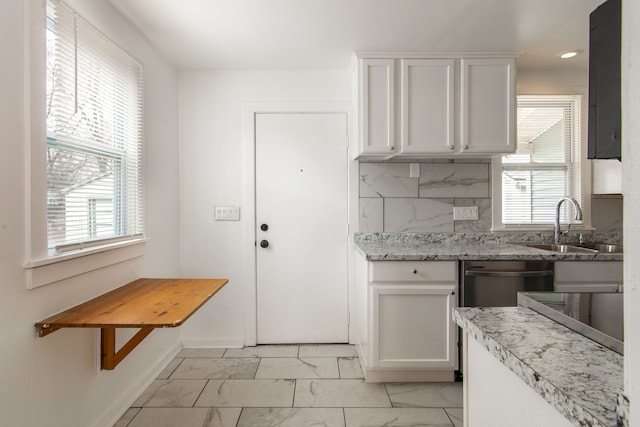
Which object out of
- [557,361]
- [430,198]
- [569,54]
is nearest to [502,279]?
[430,198]

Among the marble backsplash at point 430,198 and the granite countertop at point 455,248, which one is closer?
the granite countertop at point 455,248

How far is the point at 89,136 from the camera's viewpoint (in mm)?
1758

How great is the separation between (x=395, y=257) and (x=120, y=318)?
1556mm

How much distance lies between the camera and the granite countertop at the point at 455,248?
7.29 feet

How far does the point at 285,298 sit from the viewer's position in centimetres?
294

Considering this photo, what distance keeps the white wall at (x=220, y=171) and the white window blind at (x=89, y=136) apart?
2.13 ft

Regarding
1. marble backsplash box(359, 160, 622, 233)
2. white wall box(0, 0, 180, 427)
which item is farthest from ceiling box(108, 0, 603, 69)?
marble backsplash box(359, 160, 622, 233)

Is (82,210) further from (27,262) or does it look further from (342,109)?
(342,109)

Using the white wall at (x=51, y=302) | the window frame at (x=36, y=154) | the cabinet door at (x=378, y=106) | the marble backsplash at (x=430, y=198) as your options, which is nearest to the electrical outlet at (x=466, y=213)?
the marble backsplash at (x=430, y=198)

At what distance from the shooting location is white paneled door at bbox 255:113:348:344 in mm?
2922

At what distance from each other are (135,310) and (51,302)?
0.34m

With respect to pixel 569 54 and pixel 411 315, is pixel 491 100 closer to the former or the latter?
pixel 569 54

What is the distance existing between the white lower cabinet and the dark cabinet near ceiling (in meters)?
1.59

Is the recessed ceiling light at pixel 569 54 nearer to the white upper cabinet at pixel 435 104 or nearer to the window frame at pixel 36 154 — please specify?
the white upper cabinet at pixel 435 104
